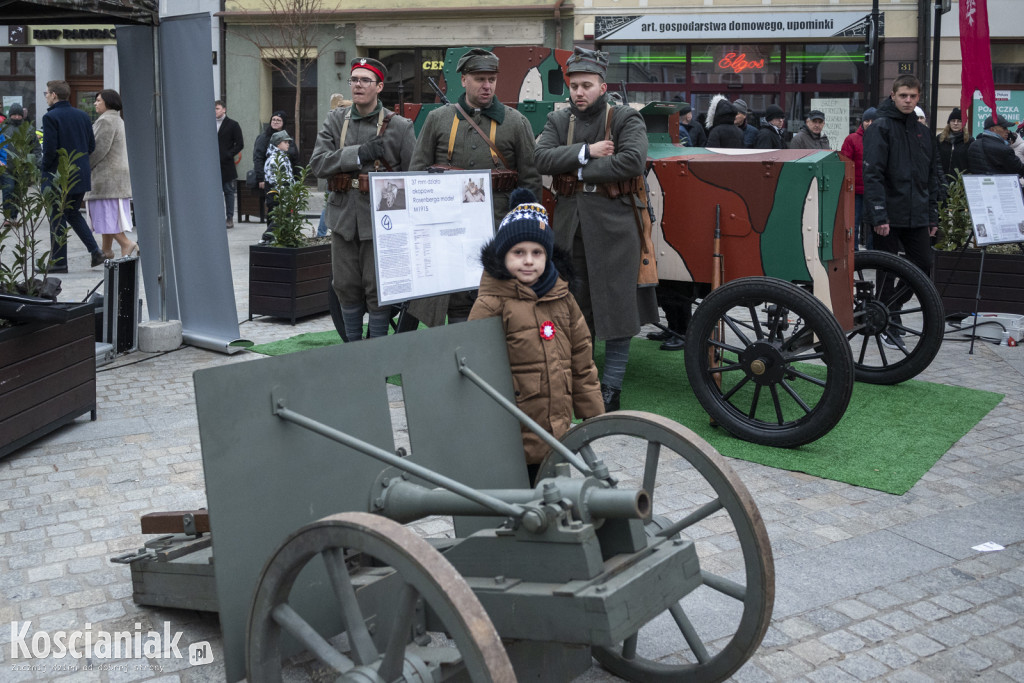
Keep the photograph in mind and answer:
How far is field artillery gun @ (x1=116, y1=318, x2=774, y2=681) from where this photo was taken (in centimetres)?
253

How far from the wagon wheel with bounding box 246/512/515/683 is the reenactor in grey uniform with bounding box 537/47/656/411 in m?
3.37

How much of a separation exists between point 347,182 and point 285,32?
16577mm

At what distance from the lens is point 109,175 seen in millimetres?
11297

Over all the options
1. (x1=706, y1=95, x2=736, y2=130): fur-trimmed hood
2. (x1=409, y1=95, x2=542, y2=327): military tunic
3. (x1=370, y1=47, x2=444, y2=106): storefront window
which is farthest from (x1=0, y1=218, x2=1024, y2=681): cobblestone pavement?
(x1=370, y1=47, x2=444, y2=106): storefront window

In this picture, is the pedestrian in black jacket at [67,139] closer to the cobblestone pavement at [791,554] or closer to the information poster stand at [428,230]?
the cobblestone pavement at [791,554]

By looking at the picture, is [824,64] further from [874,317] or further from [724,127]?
[874,317]

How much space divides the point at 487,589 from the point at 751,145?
12115 mm

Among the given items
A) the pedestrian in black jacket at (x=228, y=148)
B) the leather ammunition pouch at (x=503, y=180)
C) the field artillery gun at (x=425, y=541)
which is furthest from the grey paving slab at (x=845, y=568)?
the pedestrian in black jacket at (x=228, y=148)

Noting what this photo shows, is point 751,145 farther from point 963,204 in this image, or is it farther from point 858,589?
point 858,589

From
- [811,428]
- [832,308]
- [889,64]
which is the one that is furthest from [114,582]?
[889,64]

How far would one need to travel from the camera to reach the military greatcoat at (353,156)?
6.41 m

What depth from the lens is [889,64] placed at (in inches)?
803

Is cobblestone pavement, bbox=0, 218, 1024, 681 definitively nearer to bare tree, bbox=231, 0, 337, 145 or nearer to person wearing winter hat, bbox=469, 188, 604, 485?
person wearing winter hat, bbox=469, 188, 604, 485

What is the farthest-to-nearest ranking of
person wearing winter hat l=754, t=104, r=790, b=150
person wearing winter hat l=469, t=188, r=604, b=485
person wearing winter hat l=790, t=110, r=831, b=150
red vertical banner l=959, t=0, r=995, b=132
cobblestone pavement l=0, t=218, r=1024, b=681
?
1. person wearing winter hat l=754, t=104, r=790, b=150
2. person wearing winter hat l=790, t=110, r=831, b=150
3. red vertical banner l=959, t=0, r=995, b=132
4. person wearing winter hat l=469, t=188, r=604, b=485
5. cobblestone pavement l=0, t=218, r=1024, b=681
